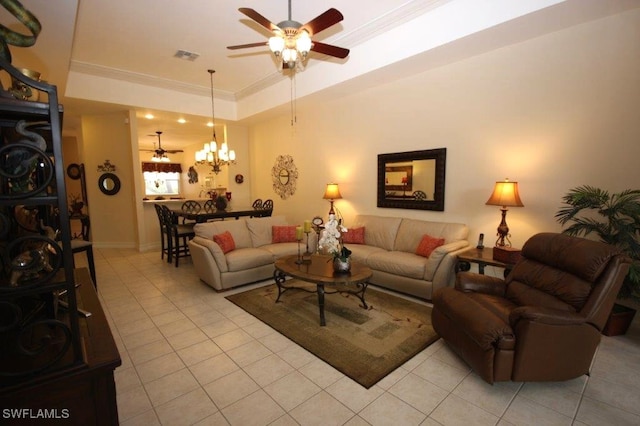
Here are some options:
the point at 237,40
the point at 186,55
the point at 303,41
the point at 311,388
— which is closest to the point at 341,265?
the point at 311,388

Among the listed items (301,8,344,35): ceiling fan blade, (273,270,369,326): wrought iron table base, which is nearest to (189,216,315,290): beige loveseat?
(273,270,369,326): wrought iron table base

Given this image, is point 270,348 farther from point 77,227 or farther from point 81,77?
point 77,227

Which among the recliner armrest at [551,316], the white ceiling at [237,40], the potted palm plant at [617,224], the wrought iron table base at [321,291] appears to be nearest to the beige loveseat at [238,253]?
the wrought iron table base at [321,291]

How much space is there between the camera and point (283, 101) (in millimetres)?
5547

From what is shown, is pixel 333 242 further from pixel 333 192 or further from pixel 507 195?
pixel 333 192

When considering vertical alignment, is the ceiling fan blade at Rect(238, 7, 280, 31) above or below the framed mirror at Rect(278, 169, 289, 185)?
above

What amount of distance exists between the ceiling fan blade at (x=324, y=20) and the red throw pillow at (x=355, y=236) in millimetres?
3008

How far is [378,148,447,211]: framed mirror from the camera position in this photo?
419cm

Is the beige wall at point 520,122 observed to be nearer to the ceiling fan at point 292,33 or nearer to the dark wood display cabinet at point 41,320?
the ceiling fan at point 292,33

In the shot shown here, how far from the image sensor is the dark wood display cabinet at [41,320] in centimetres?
101

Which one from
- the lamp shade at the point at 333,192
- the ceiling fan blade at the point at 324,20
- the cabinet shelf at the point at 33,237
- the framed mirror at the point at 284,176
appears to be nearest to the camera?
the cabinet shelf at the point at 33,237

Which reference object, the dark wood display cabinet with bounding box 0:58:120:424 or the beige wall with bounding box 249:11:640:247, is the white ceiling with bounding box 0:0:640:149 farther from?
the dark wood display cabinet with bounding box 0:58:120:424

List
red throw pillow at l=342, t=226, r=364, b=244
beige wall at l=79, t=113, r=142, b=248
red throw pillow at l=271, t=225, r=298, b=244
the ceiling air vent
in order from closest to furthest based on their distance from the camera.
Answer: the ceiling air vent < red throw pillow at l=342, t=226, r=364, b=244 < red throw pillow at l=271, t=225, r=298, b=244 < beige wall at l=79, t=113, r=142, b=248

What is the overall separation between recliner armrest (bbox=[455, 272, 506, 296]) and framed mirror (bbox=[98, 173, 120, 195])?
704 cm
